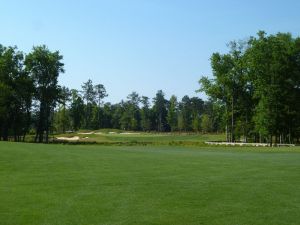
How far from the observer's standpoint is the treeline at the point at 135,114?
126 metres

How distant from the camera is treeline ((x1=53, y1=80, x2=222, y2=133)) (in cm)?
12650

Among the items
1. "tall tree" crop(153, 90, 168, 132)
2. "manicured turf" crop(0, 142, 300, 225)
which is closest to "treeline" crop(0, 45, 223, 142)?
"tall tree" crop(153, 90, 168, 132)

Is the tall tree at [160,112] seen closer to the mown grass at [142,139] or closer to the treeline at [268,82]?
the mown grass at [142,139]

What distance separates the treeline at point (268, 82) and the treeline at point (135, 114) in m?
48.0

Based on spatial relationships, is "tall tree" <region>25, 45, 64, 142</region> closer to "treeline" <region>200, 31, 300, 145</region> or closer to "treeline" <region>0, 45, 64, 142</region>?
"treeline" <region>0, 45, 64, 142</region>

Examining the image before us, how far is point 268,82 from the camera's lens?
70375 mm

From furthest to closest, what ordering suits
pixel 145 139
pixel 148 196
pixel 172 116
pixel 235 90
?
pixel 172 116, pixel 145 139, pixel 235 90, pixel 148 196

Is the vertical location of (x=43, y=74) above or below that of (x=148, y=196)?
above

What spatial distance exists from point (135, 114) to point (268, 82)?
94.9 metres

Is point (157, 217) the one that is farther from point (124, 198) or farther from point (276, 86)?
point (276, 86)

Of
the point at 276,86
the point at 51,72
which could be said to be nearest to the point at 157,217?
the point at 276,86

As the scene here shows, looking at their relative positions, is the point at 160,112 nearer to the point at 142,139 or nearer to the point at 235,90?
the point at 142,139

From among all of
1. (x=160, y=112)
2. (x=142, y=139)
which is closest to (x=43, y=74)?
(x=142, y=139)

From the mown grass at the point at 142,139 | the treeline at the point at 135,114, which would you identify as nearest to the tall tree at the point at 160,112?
the treeline at the point at 135,114
